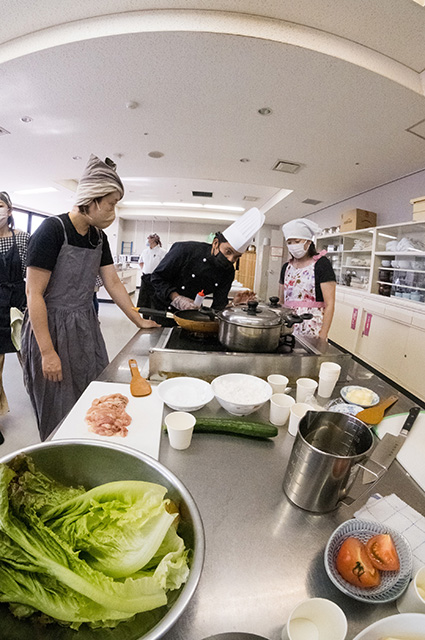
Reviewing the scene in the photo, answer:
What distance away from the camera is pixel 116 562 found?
0.40 metres

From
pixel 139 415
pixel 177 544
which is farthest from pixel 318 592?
pixel 139 415

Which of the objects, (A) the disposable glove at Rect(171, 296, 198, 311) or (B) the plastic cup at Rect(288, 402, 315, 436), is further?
(A) the disposable glove at Rect(171, 296, 198, 311)

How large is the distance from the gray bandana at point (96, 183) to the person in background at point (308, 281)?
1.62 meters

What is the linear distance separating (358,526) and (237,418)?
43 centimetres

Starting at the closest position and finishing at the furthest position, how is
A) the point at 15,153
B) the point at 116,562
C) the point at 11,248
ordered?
the point at 116,562 → the point at 11,248 → the point at 15,153

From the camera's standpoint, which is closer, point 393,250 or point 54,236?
point 54,236

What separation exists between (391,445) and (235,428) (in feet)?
1.35

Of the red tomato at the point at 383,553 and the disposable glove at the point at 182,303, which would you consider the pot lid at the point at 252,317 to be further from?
the red tomato at the point at 383,553

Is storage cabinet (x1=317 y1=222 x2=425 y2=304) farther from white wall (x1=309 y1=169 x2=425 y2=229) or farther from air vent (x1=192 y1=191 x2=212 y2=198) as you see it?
→ air vent (x1=192 y1=191 x2=212 y2=198)

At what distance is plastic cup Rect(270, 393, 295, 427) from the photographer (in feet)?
2.89

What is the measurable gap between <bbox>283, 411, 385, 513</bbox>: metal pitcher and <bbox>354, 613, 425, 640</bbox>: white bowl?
0.21m

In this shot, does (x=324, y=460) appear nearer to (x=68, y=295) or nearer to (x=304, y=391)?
(x=304, y=391)

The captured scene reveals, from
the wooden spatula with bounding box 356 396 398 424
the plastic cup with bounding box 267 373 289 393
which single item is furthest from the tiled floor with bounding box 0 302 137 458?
the wooden spatula with bounding box 356 396 398 424

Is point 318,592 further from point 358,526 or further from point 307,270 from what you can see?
point 307,270
